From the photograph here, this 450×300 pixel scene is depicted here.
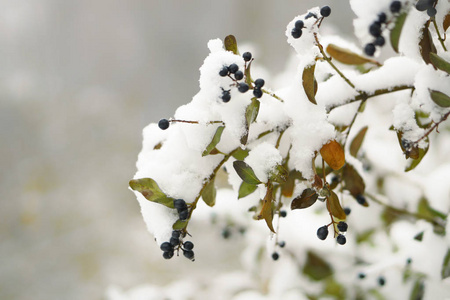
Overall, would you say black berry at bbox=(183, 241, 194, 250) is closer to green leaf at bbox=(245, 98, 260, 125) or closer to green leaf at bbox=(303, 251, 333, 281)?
green leaf at bbox=(245, 98, 260, 125)

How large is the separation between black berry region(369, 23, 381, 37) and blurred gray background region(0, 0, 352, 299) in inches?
92.9

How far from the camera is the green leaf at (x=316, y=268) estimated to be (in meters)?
1.21

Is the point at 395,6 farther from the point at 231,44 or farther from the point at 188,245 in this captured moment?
the point at 188,245

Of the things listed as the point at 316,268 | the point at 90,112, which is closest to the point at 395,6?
the point at 316,268

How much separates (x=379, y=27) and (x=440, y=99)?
13 cm

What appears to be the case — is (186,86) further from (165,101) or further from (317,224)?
(317,224)

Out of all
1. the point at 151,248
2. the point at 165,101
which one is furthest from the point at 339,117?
the point at 165,101

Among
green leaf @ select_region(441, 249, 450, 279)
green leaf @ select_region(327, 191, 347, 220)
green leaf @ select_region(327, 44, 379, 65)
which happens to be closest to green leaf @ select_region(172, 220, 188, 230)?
green leaf @ select_region(327, 191, 347, 220)

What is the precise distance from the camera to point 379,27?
20.8 inches

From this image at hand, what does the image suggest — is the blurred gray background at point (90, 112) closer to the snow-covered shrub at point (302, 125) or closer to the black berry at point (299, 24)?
the snow-covered shrub at point (302, 125)

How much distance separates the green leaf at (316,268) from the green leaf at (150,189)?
0.76 m

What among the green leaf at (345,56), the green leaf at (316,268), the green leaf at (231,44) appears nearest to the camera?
the green leaf at (231,44)

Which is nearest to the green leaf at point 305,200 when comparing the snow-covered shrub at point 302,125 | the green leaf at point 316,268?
the snow-covered shrub at point 302,125

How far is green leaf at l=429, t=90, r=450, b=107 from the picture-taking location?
555 mm
